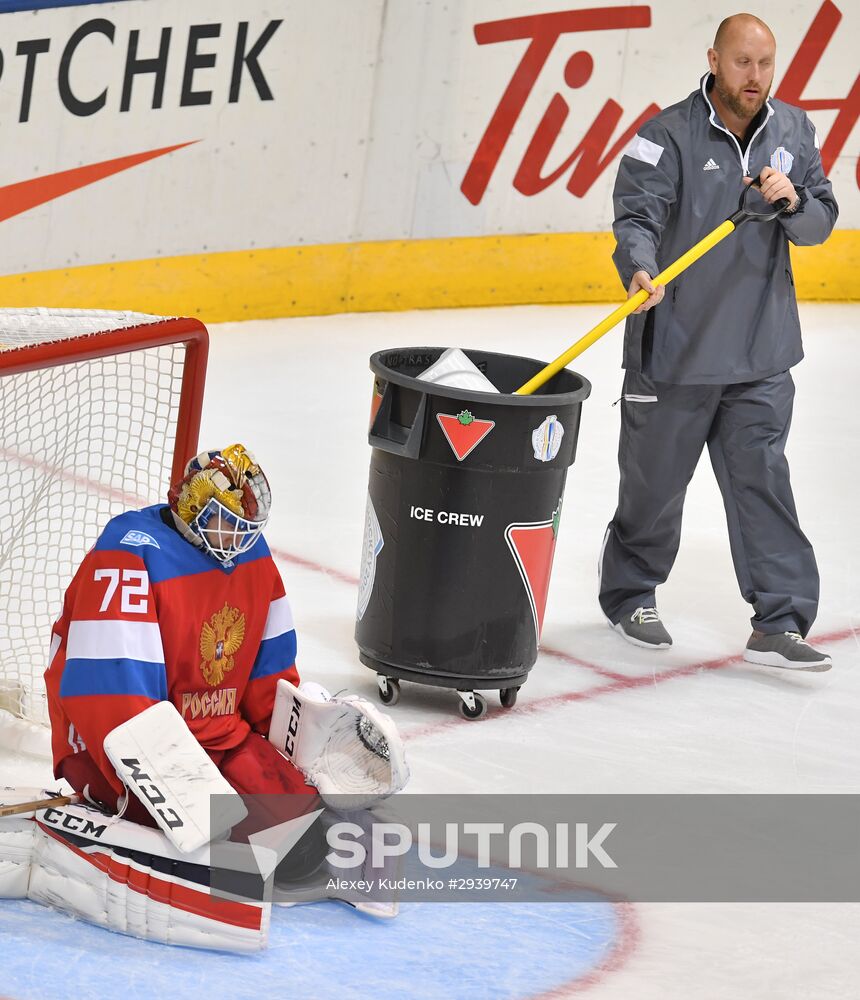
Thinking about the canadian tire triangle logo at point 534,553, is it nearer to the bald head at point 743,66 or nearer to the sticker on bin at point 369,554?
the sticker on bin at point 369,554

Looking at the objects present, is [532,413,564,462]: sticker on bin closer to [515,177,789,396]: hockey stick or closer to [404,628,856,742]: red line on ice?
[515,177,789,396]: hockey stick

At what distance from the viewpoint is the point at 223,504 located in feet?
9.96

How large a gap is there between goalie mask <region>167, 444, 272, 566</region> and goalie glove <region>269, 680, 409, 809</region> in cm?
36

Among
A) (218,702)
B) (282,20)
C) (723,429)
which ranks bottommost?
(218,702)

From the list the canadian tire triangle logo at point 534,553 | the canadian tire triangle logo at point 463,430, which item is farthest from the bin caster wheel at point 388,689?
the canadian tire triangle logo at point 463,430

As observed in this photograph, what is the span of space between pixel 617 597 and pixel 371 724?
1.81 m

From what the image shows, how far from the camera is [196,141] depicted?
7453mm

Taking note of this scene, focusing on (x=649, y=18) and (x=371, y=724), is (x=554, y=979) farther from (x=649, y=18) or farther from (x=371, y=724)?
(x=649, y=18)

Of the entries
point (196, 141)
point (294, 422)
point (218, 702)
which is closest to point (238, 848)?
point (218, 702)

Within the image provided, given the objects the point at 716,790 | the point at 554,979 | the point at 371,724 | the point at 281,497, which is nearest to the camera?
the point at 554,979

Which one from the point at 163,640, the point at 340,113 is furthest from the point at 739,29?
the point at 340,113

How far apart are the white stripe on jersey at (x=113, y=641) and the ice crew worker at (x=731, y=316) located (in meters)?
1.77

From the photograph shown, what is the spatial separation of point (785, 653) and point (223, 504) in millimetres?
2093

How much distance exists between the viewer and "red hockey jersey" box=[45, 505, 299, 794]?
9.69 feet
